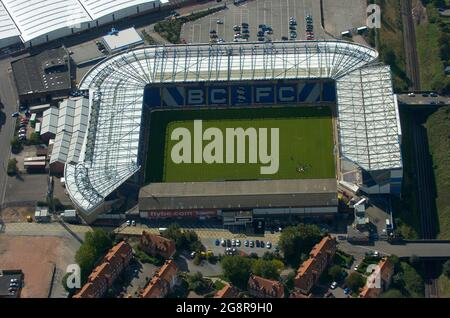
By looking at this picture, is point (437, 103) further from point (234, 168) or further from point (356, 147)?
point (234, 168)

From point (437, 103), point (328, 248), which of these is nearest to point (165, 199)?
point (328, 248)

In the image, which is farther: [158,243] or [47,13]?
[47,13]

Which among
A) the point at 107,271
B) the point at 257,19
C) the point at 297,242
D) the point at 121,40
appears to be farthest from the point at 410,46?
the point at 107,271

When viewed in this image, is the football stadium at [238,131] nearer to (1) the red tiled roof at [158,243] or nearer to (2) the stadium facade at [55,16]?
(1) the red tiled roof at [158,243]

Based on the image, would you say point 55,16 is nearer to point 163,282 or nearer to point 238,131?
point 238,131

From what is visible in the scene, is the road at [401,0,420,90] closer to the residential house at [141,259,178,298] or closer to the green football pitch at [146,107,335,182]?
the green football pitch at [146,107,335,182]

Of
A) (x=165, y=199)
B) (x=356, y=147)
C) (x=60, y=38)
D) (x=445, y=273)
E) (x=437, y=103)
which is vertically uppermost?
(x=60, y=38)

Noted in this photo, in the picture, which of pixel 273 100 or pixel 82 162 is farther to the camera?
pixel 273 100
